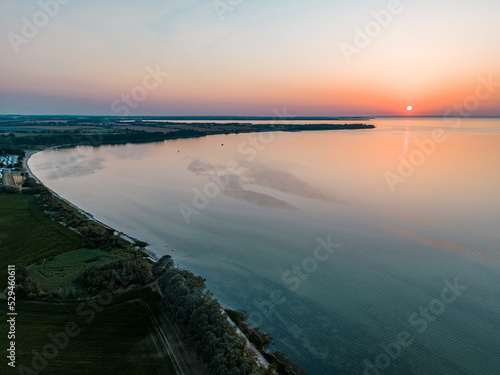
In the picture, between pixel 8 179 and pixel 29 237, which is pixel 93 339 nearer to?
pixel 29 237

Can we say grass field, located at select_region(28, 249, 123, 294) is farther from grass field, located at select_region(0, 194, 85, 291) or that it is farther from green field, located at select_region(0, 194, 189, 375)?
grass field, located at select_region(0, 194, 85, 291)

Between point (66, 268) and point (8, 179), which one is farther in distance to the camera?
point (8, 179)

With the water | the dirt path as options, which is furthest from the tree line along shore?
the dirt path

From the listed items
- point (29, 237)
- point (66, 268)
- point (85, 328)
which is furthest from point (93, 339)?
point (29, 237)

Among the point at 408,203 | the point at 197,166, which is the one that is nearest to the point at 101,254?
the point at 408,203

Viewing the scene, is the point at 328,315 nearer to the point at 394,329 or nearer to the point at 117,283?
the point at 394,329


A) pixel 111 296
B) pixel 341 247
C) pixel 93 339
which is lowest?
Result: pixel 93 339
